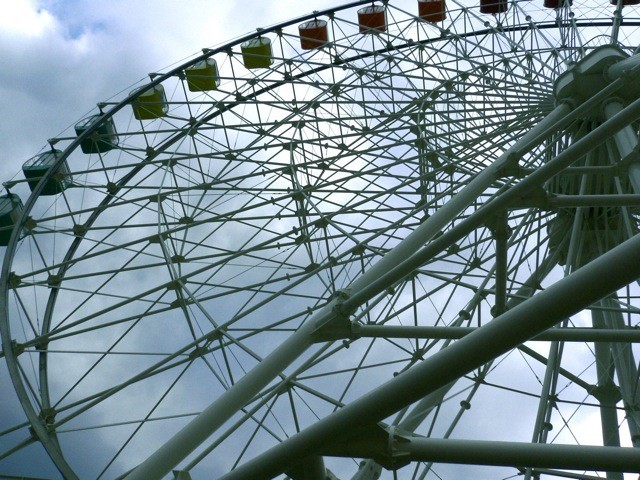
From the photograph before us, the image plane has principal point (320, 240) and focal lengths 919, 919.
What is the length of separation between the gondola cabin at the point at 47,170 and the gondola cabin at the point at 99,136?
702 mm

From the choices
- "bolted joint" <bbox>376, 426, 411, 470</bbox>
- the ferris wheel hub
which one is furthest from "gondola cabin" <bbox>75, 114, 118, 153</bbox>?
"bolted joint" <bbox>376, 426, 411, 470</bbox>

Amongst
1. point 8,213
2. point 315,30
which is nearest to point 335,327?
point 8,213

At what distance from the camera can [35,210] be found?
20812 millimetres

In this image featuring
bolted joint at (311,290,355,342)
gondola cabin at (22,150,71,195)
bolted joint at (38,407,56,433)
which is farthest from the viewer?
gondola cabin at (22,150,71,195)

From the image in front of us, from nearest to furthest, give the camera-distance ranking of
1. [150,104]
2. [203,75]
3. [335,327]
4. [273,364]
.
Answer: [273,364]
[335,327]
[150,104]
[203,75]

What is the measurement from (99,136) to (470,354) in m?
17.4

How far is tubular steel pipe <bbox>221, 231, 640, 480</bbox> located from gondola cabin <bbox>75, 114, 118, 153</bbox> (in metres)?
16.1

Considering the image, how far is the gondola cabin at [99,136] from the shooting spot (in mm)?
22188

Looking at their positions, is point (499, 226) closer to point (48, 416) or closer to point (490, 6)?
point (48, 416)

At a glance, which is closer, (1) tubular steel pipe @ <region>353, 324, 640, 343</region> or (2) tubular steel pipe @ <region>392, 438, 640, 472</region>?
(2) tubular steel pipe @ <region>392, 438, 640, 472</region>

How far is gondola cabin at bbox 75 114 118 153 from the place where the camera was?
22.2m

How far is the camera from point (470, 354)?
628 centimetres

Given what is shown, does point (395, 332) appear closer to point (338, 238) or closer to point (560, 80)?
point (560, 80)

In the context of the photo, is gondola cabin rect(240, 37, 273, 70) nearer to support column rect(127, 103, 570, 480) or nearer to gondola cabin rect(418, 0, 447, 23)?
gondola cabin rect(418, 0, 447, 23)
